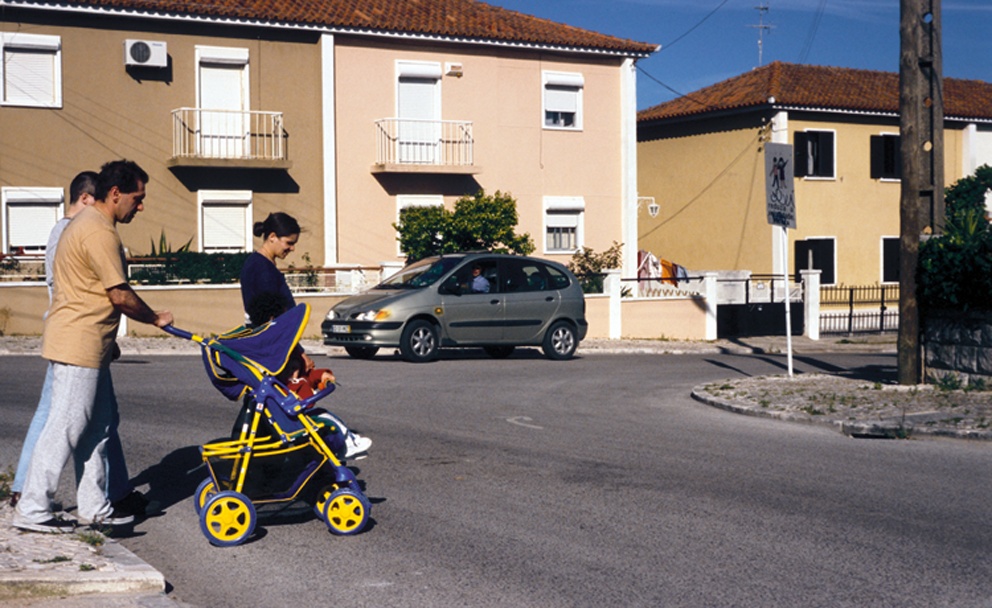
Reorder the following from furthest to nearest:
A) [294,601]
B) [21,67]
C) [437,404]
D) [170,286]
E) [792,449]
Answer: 1. [21,67]
2. [170,286]
3. [437,404]
4. [792,449]
5. [294,601]

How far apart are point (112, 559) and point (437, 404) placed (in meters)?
7.25

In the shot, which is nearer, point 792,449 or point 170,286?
point 792,449

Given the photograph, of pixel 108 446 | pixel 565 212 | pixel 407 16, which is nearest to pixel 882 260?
pixel 565 212

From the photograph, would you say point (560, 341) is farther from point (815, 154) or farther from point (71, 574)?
point (815, 154)

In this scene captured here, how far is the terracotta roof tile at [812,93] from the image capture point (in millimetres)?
37131

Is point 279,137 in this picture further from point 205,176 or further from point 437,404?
point 437,404

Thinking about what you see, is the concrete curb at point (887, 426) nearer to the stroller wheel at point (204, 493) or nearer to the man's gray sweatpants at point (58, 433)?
the stroller wheel at point (204, 493)

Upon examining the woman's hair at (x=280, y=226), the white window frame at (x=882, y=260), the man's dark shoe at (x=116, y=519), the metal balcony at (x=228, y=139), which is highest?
the metal balcony at (x=228, y=139)

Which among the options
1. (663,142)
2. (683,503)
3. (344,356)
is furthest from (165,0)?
(683,503)

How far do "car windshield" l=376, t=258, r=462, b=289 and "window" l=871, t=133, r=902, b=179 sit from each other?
76.1 ft

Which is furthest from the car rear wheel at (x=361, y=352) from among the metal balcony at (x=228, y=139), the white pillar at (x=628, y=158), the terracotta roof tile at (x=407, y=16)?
the white pillar at (x=628, y=158)

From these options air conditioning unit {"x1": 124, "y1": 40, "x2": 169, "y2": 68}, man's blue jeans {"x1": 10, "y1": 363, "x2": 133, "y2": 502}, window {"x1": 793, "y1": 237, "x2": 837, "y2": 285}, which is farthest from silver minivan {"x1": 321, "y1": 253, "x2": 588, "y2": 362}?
window {"x1": 793, "y1": 237, "x2": 837, "y2": 285}

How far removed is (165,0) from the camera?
26.5 metres

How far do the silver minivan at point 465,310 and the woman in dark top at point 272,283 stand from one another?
10.6 metres
